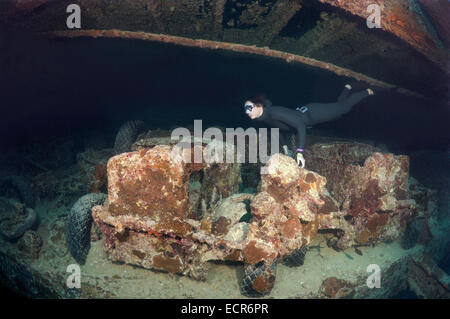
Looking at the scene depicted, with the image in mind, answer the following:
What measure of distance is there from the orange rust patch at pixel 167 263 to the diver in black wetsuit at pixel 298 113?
8.46ft

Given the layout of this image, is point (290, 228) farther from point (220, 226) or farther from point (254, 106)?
point (254, 106)

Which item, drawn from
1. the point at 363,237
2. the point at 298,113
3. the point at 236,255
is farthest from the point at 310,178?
the point at 298,113

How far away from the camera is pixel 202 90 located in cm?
709

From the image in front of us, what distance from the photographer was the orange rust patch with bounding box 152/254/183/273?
2834 mm

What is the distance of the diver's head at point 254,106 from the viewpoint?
447 centimetres

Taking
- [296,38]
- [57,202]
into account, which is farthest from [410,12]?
[57,202]

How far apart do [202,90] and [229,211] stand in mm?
4707

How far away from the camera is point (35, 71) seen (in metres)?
5.27

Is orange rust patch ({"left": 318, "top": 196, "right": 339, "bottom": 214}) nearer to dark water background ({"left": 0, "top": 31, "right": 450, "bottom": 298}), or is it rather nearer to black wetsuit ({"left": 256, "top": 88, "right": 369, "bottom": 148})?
black wetsuit ({"left": 256, "top": 88, "right": 369, "bottom": 148})

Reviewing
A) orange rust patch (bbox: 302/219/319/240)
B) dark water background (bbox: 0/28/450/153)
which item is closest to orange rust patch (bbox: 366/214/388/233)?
orange rust patch (bbox: 302/219/319/240)

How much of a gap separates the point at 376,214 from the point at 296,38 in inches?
131

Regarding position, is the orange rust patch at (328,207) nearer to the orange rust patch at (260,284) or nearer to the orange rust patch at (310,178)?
the orange rust patch at (310,178)

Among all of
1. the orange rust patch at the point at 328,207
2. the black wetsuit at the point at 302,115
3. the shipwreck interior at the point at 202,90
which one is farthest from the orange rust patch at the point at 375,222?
the black wetsuit at the point at 302,115

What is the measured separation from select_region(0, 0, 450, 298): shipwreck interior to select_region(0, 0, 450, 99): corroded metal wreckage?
24 millimetres
